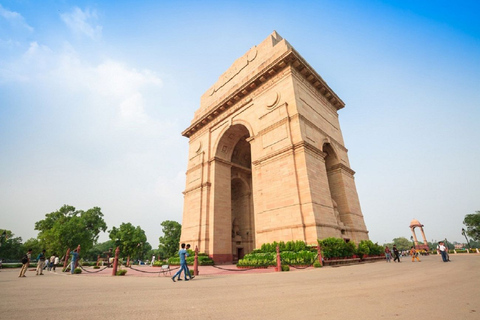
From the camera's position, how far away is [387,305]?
3186 mm

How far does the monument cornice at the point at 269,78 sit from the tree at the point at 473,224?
49802 mm

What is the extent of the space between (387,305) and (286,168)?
35.5 ft

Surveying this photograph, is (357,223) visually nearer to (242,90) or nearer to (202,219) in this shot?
(202,219)

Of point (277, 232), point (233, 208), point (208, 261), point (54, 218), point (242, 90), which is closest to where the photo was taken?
point (277, 232)

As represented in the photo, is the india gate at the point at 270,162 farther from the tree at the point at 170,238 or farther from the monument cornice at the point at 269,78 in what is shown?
the tree at the point at 170,238

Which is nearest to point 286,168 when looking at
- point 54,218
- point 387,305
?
point 387,305

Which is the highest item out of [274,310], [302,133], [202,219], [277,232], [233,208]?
[302,133]

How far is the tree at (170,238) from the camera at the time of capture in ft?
135

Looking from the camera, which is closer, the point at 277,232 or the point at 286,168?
the point at 277,232

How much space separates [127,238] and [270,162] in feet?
111

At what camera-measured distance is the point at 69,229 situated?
111 feet

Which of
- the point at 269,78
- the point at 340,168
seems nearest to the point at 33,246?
the point at 269,78

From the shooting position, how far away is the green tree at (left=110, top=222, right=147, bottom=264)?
122 feet

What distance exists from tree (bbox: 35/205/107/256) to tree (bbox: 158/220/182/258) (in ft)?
37.8
